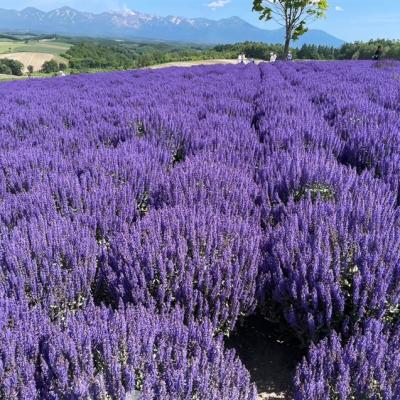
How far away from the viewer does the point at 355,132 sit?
4.11 meters

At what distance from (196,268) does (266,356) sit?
74 cm

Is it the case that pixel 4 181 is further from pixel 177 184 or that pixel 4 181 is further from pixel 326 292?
pixel 326 292

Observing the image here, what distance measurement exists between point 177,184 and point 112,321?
4.59 feet

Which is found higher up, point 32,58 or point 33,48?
point 33,48

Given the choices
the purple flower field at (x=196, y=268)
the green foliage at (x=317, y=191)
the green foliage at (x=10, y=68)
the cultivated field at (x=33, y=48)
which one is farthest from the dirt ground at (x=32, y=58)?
the green foliage at (x=317, y=191)

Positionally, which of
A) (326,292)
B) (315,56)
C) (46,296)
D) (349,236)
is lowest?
(46,296)

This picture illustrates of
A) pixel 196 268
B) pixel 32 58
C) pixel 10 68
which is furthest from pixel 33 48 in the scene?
pixel 196 268

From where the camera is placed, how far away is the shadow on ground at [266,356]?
2.08m

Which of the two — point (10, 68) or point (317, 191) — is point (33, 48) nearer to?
point (10, 68)

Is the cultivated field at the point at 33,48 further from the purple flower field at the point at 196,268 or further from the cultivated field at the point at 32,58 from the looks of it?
the purple flower field at the point at 196,268

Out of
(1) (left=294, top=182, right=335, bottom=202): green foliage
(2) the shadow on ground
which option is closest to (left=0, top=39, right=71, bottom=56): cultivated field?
(1) (left=294, top=182, right=335, bottom=202): green foliage

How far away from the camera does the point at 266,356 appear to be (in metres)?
2.29

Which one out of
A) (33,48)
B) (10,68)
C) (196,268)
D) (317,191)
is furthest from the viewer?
(33,48)

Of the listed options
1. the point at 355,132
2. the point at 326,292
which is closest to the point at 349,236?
the point at 326,292
